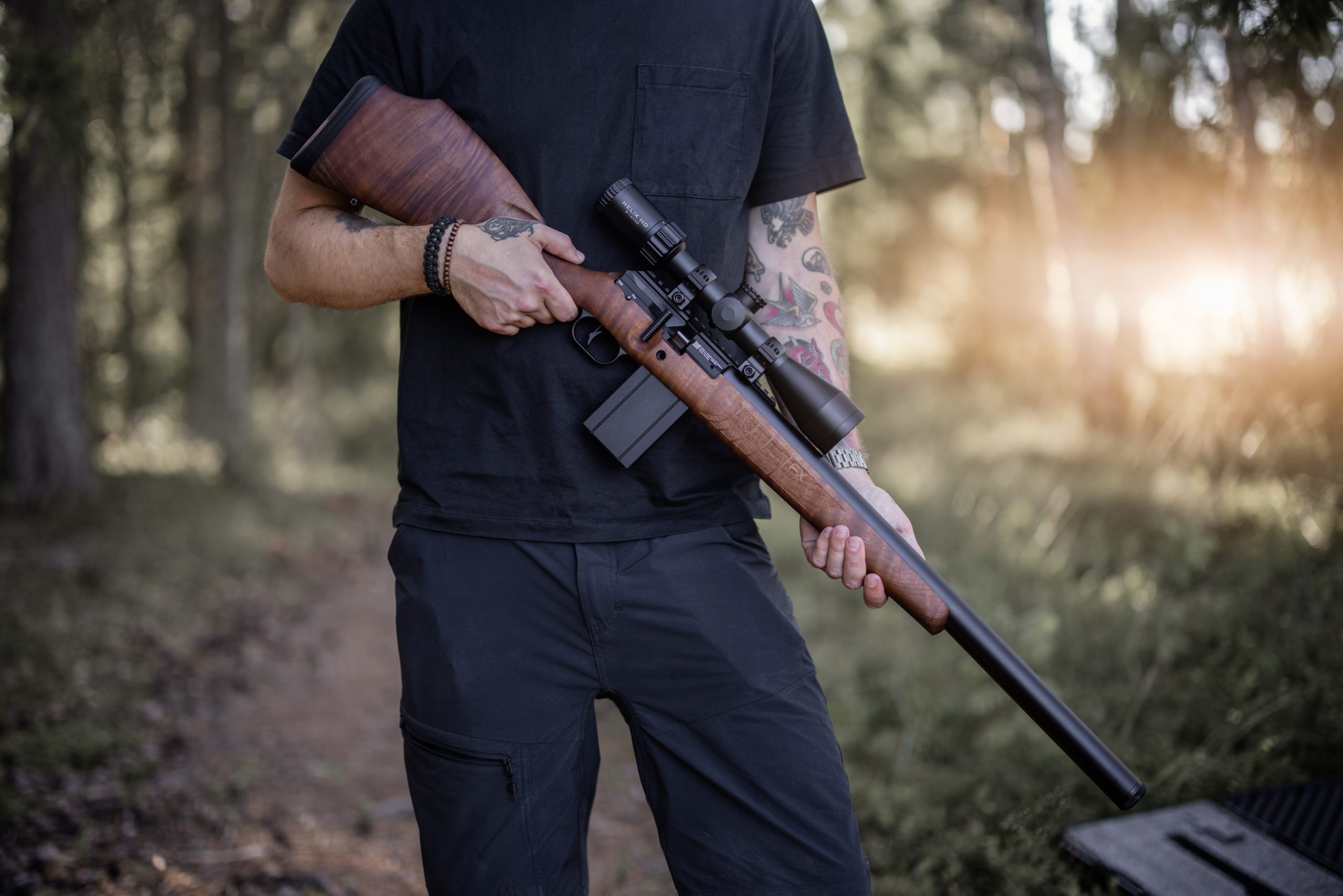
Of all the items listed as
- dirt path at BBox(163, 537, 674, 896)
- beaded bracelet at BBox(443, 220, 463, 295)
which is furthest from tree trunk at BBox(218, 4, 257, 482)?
beaded bracelet at BBox(443, 220, 463, 295)

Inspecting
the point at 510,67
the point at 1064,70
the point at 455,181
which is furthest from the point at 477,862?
the point at 1064,70

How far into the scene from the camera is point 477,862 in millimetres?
1666

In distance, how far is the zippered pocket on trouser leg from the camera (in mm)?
1671

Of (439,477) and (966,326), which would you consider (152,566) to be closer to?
(439,477)

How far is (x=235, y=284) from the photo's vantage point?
9.21 metres

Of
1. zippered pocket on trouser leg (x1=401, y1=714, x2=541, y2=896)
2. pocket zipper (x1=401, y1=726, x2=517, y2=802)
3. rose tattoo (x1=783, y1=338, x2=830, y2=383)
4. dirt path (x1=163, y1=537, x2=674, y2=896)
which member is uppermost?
rose tattoo (x1=783, y1=338, x2=830, y2=383)

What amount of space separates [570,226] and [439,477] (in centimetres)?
63

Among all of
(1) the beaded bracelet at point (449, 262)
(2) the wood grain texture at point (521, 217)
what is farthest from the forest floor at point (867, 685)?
(1) the beaded bracelet at point (449, 262)

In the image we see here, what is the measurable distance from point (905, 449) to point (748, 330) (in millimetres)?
8507

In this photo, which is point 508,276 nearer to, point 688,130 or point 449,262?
point 449,262

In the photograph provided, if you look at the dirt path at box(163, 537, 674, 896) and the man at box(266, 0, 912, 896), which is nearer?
the man at box(266, 0, 912, 896)

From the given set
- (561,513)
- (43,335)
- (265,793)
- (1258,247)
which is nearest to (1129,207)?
(1258,247)

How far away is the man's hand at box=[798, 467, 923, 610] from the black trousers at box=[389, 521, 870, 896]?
0.83ft

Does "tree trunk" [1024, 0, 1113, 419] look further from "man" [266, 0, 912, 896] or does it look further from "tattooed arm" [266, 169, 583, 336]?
"tattooed arm" [266, 169, 583, 336]
